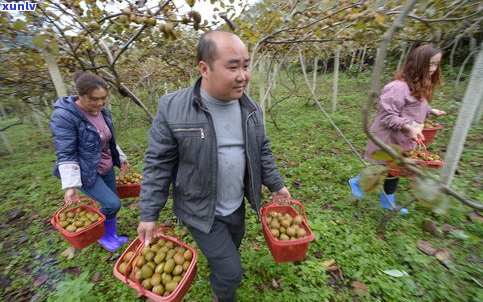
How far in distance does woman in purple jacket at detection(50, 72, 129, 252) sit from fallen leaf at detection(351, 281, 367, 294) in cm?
253

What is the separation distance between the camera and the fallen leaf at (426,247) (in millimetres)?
2464

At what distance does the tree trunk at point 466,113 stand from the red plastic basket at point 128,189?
351 cm

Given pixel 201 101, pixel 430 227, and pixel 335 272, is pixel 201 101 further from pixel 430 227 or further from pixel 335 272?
pixel 430 227

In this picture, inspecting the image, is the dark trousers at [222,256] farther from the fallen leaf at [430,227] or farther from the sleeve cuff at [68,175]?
the fallen leaf at [430,227]

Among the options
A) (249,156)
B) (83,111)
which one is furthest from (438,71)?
(83,111)

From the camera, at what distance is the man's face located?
1376 mm

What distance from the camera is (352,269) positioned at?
2.35 m

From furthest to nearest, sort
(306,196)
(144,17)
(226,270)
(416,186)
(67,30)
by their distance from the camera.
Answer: (306,196), (67,30), (144,17), (226,270), (416,186)

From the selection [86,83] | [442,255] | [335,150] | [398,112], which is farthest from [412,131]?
[86,83]

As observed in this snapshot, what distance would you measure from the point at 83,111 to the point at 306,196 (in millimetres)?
3014

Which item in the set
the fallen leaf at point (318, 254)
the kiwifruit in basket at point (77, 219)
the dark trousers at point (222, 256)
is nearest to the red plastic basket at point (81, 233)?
the kiwifruit in basket at point (77, 219)

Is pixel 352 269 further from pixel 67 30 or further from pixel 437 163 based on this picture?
pixel 67 30

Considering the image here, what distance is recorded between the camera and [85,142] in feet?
7.53

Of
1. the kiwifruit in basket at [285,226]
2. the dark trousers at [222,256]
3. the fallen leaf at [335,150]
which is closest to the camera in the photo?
the dark trousers at [222,256]
